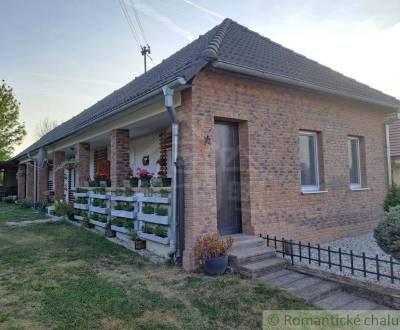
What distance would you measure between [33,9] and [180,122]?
7.61 meters

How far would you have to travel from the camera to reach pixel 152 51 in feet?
71.1

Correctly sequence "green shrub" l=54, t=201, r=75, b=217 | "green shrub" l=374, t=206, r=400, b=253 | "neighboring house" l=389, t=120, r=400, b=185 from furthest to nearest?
"neighboring house" l=389, t=120, r=400, b=185 < "green shrub" l=54, t=201, r=75, b=217 < "green shrub" l=374, t=206, r=400, b=253

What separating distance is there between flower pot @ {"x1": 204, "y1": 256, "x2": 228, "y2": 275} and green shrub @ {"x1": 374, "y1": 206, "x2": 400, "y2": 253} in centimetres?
254

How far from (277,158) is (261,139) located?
2.14ft

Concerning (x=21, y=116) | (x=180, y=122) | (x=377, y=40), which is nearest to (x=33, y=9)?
(x=180, y=122)

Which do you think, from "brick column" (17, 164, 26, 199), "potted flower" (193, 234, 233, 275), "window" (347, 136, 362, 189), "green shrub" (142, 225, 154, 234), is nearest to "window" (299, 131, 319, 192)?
"window" (347, 136, 362, 189)

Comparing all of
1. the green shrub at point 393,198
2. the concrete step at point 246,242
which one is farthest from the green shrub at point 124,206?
the green shrub at point 393,198

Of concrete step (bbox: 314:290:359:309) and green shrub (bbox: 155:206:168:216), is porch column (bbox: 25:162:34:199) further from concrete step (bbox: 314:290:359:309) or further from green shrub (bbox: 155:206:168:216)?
concrete step (bbox: 314:290:359:309)

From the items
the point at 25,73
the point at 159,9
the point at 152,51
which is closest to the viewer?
the point at 159,9

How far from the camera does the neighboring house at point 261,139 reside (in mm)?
5582

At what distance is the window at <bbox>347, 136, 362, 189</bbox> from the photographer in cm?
903

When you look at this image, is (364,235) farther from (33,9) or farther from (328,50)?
(33,9)

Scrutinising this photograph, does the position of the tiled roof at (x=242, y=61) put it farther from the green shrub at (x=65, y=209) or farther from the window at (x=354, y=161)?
the green shrub at (x=65, y=209)

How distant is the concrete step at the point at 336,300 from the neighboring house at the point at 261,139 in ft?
7.00
